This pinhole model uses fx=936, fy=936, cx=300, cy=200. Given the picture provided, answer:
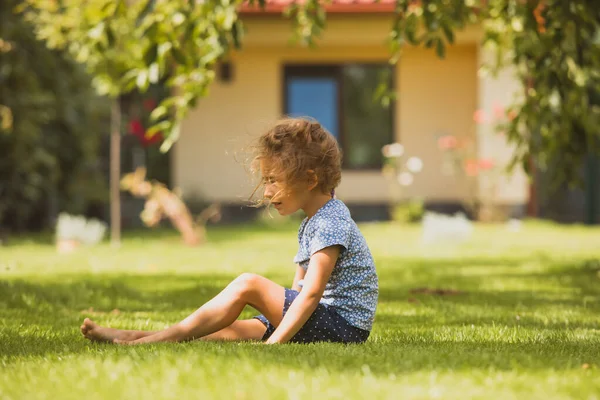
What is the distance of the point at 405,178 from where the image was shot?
15.1 m

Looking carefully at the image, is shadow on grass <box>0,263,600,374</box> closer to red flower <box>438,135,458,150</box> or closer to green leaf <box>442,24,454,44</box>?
green leaf <box>442,24,454,44</box>

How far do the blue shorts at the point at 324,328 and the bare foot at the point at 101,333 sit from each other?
715 mm

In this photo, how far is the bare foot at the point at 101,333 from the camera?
4.03 meters

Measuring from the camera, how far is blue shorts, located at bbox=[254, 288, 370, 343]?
390cm

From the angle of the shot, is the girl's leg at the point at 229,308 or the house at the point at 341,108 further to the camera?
the house at the point at 341,108

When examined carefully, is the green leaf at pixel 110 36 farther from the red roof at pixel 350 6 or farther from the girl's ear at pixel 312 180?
the red roof at pixel 350 6

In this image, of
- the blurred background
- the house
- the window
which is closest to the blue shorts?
the blurred background

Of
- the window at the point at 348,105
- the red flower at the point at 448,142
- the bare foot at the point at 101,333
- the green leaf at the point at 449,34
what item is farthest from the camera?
the window at the point at 348,105

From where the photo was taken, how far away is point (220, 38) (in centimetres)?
615

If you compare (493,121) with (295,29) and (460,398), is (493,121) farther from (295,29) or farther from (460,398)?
(460,398)

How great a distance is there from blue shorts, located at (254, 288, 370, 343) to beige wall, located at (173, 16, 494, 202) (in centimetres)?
1147

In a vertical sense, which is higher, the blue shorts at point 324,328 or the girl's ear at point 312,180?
the girl's ear at point 312,180

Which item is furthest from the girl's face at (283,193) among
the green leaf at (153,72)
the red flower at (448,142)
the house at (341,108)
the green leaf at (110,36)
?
the house at (341,108)

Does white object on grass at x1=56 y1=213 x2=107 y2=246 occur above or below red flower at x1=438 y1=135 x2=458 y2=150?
below
